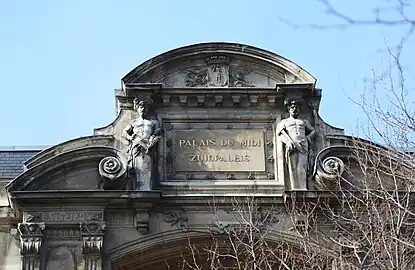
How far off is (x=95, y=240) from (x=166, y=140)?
2312mm

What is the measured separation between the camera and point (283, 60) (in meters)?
17.5

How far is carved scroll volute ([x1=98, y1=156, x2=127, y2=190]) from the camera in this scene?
53.4 ft

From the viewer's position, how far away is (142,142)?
54.3 feet

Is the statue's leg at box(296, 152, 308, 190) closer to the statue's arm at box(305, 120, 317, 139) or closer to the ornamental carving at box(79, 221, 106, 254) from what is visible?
the statue's arm at box(305, 120, 317, 139)

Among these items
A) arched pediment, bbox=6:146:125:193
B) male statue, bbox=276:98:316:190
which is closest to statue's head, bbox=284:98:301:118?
male statue, bbox=276:98:316:190

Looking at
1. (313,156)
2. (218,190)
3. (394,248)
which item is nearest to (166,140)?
(218,190)

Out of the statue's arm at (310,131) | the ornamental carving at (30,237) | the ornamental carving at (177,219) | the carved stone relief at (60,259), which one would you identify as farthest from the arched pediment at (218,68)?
the carved stone relief at (60,259)

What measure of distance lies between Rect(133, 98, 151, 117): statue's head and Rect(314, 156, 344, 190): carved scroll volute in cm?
323

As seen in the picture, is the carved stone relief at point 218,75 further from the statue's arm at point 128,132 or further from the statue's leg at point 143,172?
the statue's leg at point 143,172

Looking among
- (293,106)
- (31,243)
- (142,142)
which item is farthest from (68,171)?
(293,106)

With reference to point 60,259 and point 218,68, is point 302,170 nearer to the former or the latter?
point 218,68

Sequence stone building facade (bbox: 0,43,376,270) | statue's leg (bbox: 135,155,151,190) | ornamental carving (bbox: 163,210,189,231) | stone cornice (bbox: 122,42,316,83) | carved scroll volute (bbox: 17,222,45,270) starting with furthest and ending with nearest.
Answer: stone cornice (bbox: 122,42,316,83) → statue's leg (bbox: 135,155,151,190) → ornamental carving (bbox: 163,210,189,231) → stone building facade (bbox: 0,43,376,270) → carved scroll volute (bbox: 17,222,45,270)

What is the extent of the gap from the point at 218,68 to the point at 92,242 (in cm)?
417

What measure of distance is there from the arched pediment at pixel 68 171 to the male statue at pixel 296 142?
2.93 metres
